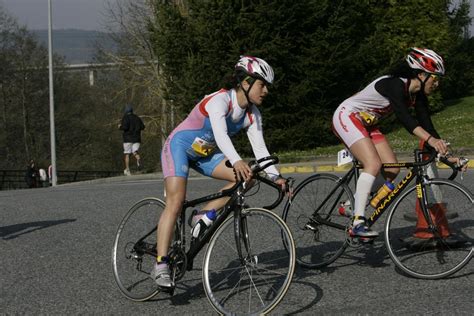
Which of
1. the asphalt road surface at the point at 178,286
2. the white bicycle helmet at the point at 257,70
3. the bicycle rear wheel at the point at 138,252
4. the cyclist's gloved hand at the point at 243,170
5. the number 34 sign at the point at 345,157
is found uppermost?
the white bicycle helmet at the point at 257,70

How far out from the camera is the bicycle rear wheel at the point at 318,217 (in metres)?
6.99

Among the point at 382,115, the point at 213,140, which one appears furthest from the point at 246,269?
the point at 382,115

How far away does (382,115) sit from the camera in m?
6.96

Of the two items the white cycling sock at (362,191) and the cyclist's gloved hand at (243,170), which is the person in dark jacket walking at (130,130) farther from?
the cyclist's gloved hand at (243,170)

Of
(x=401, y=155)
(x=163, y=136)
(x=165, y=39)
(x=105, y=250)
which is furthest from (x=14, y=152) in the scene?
(x=105, y=250)

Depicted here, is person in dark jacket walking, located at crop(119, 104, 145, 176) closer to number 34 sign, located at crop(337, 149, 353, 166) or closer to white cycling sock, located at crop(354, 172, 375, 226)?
number 34 sign, located at crop(337, 149, 353, 166)

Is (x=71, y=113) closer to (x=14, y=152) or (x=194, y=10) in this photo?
(x=14, y=152)

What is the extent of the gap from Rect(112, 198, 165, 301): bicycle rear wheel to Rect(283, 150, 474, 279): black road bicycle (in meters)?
1.31

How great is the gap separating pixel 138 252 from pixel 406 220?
235 cm

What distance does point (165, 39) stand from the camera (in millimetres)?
27766

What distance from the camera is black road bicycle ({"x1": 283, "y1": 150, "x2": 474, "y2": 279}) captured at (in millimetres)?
6254

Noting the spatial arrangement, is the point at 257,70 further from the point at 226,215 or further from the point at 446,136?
the point at 446,136

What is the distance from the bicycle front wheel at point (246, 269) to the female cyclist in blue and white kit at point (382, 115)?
1367 millimetres

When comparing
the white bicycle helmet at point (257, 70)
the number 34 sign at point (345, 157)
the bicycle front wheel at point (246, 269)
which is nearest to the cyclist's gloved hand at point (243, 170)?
the bicycle front wheel at point (246, 269)
